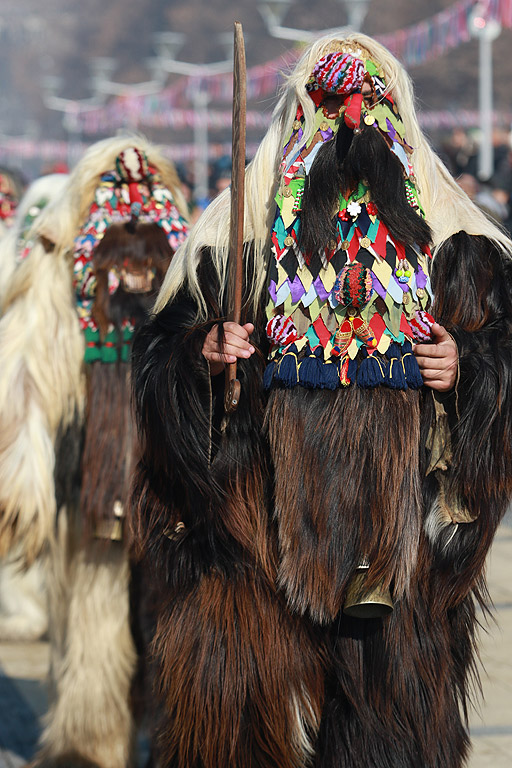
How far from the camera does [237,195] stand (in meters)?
2.24

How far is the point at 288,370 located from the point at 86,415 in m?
1.25

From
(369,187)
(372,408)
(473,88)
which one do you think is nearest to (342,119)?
(369,187)

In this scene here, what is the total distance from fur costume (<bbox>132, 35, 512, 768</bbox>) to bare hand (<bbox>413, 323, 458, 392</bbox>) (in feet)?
0.09

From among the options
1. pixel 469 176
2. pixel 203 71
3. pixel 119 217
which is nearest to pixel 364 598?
pixel 119 217

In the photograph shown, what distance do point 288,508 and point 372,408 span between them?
0.25m

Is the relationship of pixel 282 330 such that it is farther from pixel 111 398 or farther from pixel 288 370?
pixel 111 398

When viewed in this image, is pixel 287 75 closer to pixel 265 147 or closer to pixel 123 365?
pixel 265 147

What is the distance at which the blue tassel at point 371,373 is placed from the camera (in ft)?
7.34

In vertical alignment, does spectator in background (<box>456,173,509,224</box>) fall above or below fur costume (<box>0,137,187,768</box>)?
above

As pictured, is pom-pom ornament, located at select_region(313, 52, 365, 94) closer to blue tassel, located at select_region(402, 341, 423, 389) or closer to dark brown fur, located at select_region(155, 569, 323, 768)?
blue tassel, located at select_region(402, 341, 423, 389)

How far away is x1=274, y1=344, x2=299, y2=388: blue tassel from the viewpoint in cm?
225

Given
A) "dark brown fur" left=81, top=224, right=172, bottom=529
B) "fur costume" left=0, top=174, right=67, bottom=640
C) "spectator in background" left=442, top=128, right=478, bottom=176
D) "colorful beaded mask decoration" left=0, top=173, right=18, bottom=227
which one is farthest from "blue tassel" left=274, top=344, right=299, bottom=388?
"spectator in background" left=442, top=128, right=478, bottom=176

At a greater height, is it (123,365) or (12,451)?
(123,365)

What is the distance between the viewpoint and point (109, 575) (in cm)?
337
